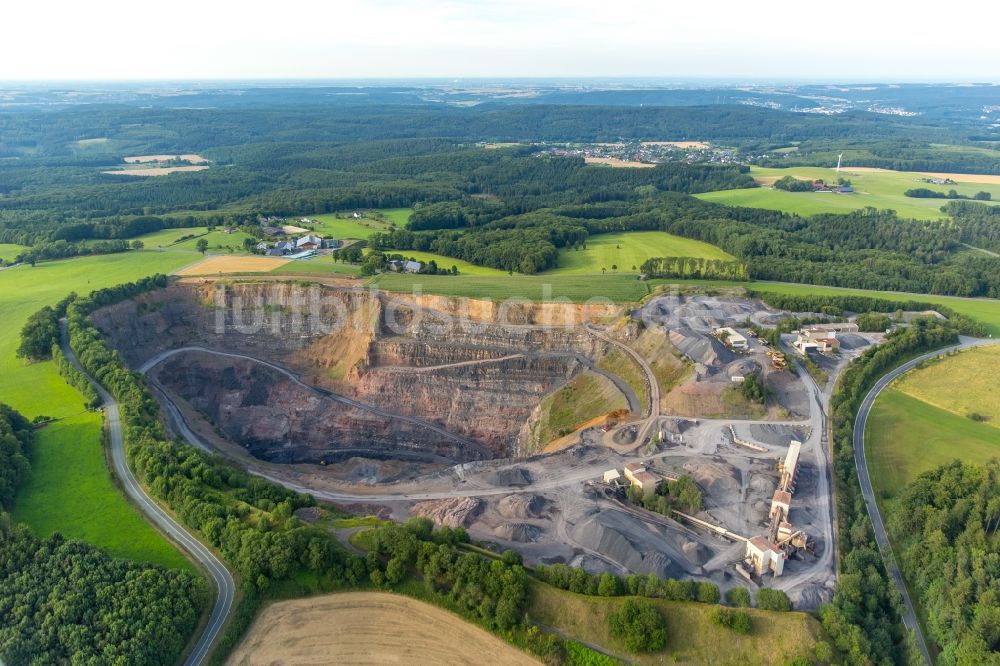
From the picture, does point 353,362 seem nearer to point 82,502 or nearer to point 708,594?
point 82,502

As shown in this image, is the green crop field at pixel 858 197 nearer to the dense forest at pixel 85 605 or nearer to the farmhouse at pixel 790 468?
the farmhouse at pixel 790 468

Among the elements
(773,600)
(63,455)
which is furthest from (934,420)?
(63,455)

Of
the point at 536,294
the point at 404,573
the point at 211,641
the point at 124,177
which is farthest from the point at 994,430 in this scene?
the point at 124,177

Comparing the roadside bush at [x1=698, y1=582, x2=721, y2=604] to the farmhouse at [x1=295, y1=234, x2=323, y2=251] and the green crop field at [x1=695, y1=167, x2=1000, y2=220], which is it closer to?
the farmhouse at [x1=295, y1=234, x2=323, y2=251]

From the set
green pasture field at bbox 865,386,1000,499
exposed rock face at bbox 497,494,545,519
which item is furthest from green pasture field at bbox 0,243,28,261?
green pasture field at bbox 865,386,1000,499

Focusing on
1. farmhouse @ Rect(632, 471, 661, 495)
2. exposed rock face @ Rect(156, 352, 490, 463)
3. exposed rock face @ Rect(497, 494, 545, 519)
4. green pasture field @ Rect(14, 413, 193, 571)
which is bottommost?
exposed rock face @ Rect(156, 352, 490, 463)
